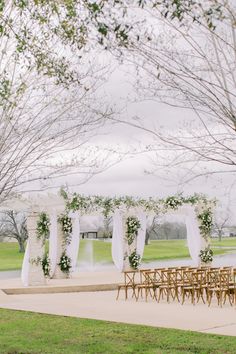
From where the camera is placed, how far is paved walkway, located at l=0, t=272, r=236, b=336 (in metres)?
9.60

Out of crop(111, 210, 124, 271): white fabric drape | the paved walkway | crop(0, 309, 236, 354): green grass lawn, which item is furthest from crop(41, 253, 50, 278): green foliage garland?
crop(0, 309, 236, 354): green grass lawn

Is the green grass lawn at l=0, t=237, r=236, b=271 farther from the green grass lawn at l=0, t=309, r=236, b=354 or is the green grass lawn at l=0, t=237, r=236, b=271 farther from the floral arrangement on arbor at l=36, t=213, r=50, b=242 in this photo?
the green grass lawn at l=0, t=309, r=236, b=354

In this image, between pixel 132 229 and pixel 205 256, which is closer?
pixel 205 256

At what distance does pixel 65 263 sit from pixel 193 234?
13.1 feet

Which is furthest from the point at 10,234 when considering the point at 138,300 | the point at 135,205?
the point at 138,300

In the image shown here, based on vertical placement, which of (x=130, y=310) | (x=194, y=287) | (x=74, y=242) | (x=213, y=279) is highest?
(x=74, y=242)

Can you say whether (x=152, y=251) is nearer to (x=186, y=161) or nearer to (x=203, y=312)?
(x=203, y=312)

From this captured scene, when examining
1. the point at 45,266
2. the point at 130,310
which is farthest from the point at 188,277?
the point at 45,266

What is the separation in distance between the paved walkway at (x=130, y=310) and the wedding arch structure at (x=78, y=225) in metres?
2.16

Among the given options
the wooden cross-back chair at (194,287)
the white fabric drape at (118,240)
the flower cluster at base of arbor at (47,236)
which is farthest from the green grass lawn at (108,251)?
the wooden cross-back chair at (194,287)

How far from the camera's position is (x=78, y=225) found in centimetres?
1855

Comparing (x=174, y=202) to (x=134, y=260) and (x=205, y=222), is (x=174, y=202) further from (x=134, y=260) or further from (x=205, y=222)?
(x=134, y=260)

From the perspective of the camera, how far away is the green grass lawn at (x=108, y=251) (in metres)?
31.6

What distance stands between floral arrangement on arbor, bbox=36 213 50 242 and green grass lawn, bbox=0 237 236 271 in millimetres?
9699
